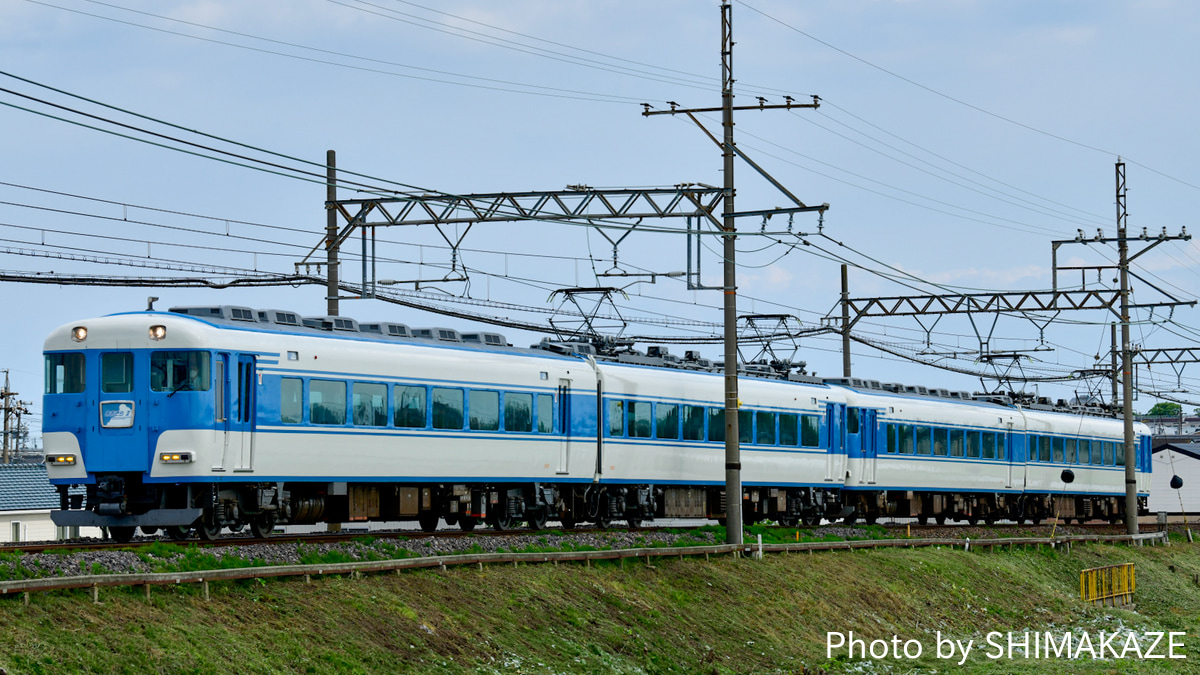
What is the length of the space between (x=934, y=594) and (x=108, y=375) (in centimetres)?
1567

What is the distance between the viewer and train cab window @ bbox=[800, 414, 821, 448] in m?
37.8

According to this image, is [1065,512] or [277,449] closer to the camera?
[277,449]

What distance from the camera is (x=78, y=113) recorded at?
866 inches

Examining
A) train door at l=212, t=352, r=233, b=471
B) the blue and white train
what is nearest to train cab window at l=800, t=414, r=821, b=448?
the blue and white train

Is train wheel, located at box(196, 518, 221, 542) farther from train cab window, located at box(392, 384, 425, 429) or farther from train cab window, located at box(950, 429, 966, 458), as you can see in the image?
train cab window, located at box(950, 429, 966, 458)

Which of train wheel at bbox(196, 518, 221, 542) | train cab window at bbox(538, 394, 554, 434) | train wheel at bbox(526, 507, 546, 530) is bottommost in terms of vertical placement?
train wheel at bbox(526, 507, 546, 530)

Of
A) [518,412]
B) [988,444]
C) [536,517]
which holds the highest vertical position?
[518,412]

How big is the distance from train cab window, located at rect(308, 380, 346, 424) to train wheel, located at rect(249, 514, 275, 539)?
1.63 metres

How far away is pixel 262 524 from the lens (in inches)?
944

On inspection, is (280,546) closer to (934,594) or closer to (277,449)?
(277,449)

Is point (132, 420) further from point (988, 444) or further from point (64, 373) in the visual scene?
point (988, 444)

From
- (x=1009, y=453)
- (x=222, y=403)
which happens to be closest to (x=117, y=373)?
(x=222, y=403)

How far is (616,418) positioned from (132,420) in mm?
11481

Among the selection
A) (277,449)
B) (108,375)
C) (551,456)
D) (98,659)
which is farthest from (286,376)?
(98,659)
